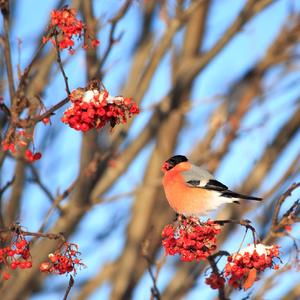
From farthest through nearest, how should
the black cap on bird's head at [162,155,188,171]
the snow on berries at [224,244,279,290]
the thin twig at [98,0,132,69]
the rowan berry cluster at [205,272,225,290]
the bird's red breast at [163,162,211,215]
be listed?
the thin twig at [98,0,132,69] → the black cap on bird's head at [162,155,188,171] → the bird's red breast at [163,162,211,215] → the rowan berry cluster at [205,272,225,290] → the snow on berries at [224,244,279,290]

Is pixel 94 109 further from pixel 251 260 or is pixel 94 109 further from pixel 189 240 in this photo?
pixel 251 260

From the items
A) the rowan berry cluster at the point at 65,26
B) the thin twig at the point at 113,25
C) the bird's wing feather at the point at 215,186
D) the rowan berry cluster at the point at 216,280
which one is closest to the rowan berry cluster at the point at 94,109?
the rowan berry cluster at the point at 65,26

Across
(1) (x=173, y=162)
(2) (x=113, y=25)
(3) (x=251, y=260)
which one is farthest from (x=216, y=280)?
(2) (x=113, y=25)

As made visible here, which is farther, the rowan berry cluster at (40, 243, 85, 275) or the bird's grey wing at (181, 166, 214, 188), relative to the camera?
the bird's grey wing at (181, 166, 214, 188)

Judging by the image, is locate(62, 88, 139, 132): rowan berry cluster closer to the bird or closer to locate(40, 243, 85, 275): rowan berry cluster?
locate(40, 243, 85, 275): rowan berry cluster

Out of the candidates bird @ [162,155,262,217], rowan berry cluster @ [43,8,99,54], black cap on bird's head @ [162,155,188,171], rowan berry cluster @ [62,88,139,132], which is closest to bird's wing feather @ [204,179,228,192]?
bird @ [162,155,262,217]

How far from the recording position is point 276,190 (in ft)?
18.4

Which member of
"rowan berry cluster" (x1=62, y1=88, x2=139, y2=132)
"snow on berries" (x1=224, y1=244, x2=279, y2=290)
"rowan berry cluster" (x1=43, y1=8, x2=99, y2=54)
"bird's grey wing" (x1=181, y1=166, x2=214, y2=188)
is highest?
"rowan berry cluster" (x1=43, y1=8, x2=99, y2=54)

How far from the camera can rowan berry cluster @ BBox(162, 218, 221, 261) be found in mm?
2475

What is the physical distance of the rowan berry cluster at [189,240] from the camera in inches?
97.4

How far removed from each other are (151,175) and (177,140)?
54 centimetres

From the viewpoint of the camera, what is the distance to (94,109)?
89.7 inches

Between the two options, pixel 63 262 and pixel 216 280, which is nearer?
pixel 63 262

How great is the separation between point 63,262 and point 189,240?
1.76ft
